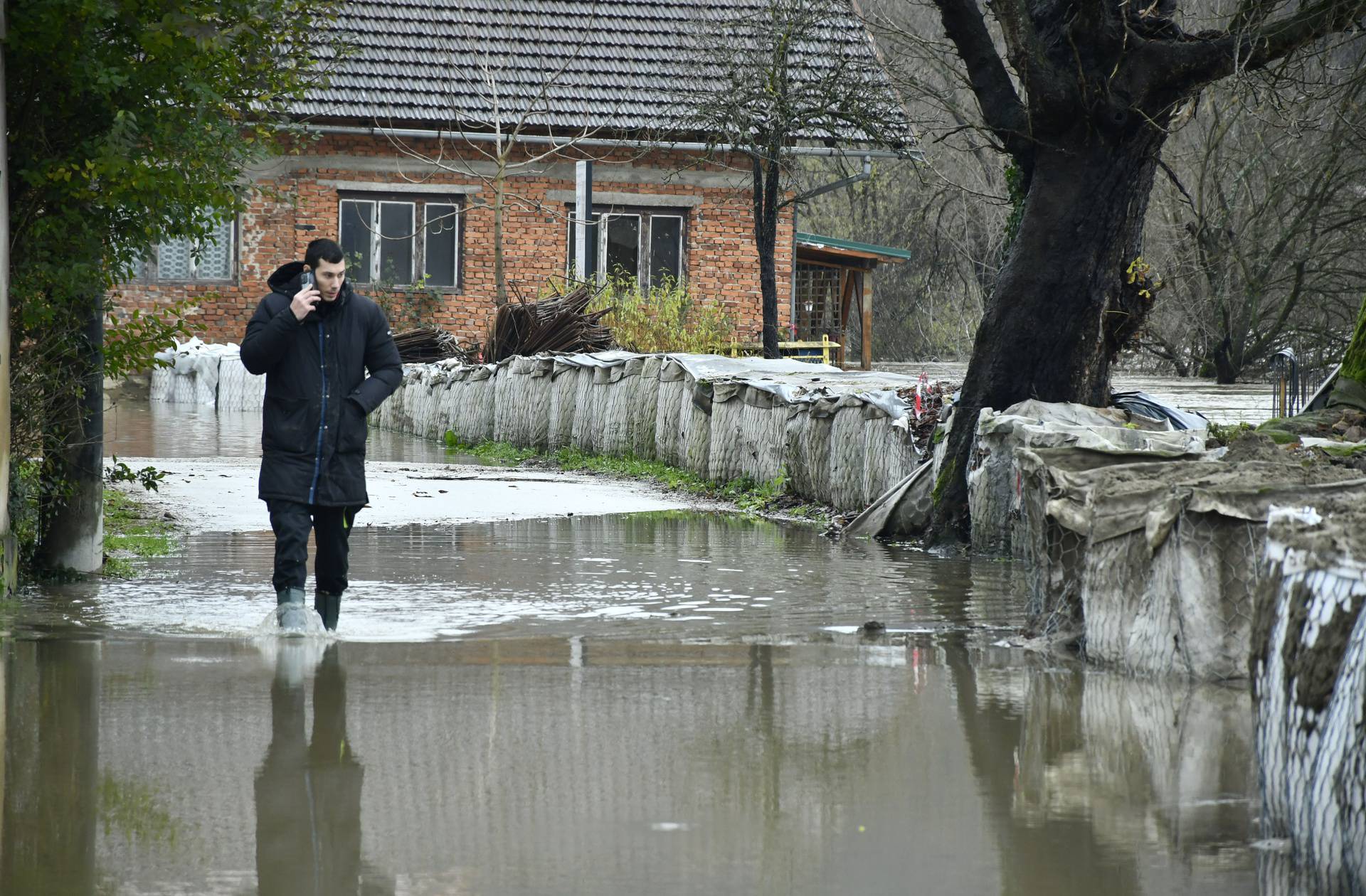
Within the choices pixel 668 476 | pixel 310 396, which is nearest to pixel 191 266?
pixel 668 476

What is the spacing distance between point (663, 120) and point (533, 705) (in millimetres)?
23776

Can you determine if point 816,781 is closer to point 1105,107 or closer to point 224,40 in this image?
point 224,40

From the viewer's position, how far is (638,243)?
29781mm

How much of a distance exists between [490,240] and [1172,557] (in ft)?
80.4

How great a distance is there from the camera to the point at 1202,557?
598 cm

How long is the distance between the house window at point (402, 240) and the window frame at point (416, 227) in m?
0.01

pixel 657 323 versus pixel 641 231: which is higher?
pixel 641 231

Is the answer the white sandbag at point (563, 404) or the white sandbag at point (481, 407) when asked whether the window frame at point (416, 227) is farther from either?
the white sandbag at point (563, 404)

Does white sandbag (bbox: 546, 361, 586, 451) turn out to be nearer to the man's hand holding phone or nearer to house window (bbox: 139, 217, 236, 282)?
the man's hand holding phone

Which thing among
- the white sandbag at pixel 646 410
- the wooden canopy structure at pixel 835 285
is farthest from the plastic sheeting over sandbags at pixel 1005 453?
the wooden canopy structure at pixel 835 285

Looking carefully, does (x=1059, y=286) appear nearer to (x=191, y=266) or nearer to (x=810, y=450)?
(x=810, y=450)

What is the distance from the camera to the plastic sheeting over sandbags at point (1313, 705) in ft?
11.8

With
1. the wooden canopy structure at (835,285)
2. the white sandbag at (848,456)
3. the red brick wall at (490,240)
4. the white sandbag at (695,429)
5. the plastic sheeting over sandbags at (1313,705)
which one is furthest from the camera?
the wooden canopy structure at (835,285)

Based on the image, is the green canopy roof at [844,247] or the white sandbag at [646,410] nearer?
the white sandbag at [646,410]
